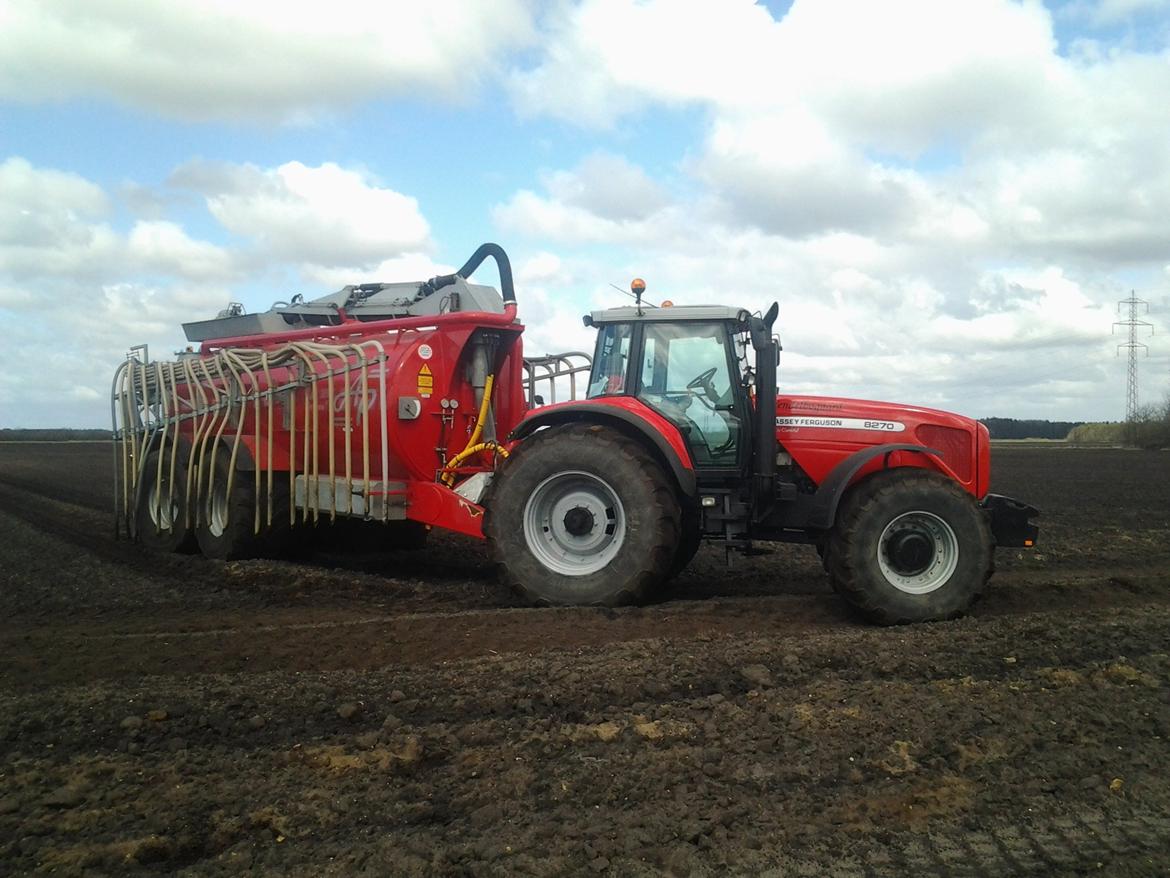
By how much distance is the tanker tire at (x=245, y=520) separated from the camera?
9406 millimetres

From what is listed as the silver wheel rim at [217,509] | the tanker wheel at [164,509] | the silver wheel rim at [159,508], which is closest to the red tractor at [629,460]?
the silver wheel rim at [217,509]

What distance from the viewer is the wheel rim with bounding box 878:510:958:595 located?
6.08m

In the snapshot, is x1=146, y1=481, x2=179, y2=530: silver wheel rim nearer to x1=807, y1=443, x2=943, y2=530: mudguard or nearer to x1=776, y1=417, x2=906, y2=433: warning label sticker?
x1=776, y1=417, x2=906, y2=433: warning label sticker

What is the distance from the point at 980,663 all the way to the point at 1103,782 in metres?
1.45

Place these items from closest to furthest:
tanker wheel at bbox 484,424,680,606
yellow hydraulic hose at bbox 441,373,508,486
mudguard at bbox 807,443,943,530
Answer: mudguard at bbox 807,443,943,530 → tanker wheel at bbox 484,424,680,606 → yellow hydraulic hose at bbox 441,373,508,486

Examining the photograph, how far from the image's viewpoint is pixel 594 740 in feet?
13.0

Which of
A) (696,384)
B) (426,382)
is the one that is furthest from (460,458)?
(696,384)

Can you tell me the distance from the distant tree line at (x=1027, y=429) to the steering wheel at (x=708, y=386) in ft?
251

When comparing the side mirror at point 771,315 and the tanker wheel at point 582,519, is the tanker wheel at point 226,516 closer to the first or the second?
the tanker wheel at point 582,519

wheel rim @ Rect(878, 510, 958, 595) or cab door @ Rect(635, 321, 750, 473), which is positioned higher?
cab door @ Rect(635, 321, 750, 473)

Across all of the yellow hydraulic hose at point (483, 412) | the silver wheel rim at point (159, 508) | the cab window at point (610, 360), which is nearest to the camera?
the cab window at point (610, 360)

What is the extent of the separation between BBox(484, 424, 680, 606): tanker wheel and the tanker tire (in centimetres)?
345

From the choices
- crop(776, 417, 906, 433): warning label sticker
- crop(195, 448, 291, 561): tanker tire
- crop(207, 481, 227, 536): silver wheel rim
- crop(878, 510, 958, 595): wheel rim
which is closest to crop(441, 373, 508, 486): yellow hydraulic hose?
crop(195, 448, 291, 561): tanker tire

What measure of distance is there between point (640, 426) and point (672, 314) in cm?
92
